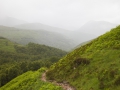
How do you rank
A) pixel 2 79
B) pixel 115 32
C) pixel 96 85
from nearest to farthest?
pixel 96 85 < pixel 115 32 < pixel 2 79

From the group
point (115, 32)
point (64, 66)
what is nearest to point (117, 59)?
point (115, 32)

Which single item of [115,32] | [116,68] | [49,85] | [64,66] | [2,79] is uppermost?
[115,32]

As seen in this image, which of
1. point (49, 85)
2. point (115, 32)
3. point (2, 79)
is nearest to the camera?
point (49, 85)

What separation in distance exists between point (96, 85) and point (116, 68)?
3556 mm

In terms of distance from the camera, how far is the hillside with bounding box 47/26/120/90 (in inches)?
883

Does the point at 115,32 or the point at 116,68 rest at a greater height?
the point at 115,32

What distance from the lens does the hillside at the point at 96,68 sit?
22422 millimetres

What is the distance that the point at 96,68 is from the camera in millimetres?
25906

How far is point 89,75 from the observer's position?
25.4 m

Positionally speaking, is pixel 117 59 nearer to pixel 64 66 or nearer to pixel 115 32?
pixel 115 32

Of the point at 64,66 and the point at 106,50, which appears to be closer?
the point at 106,50

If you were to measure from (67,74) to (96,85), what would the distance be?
846 centimetres

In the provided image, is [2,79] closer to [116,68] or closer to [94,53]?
[94,53]

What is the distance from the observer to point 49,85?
28.6 m
